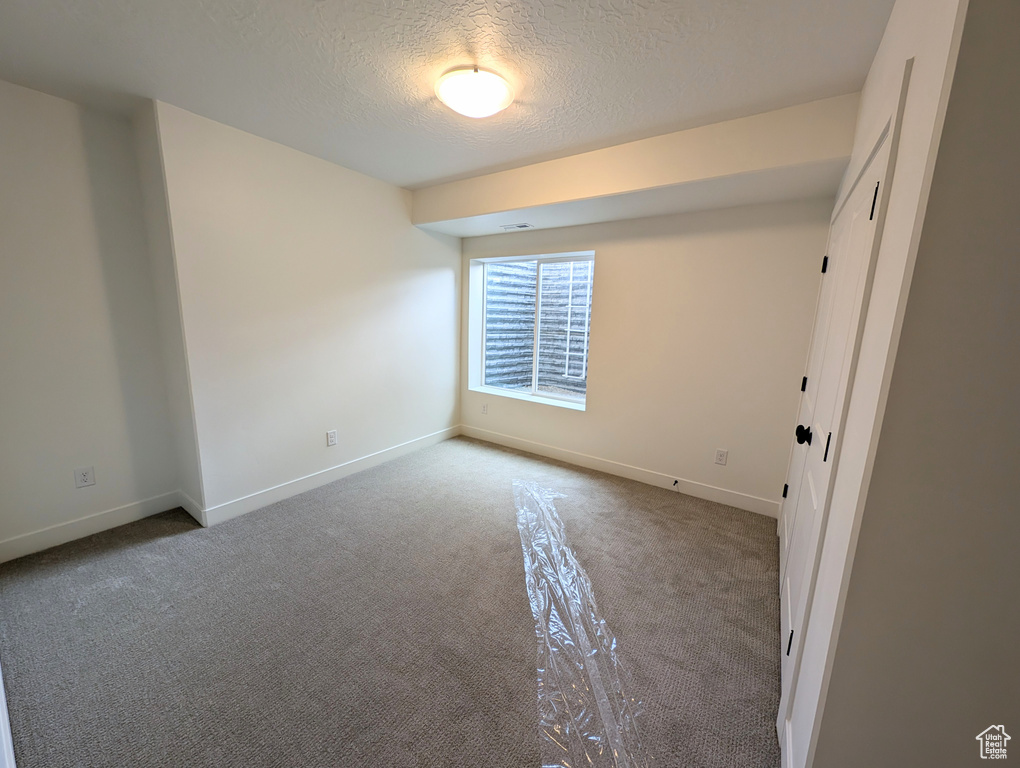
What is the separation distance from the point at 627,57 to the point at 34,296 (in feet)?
10.7

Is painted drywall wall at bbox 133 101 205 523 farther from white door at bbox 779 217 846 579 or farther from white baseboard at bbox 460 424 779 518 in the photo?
white door at bbox 779 217 846 579

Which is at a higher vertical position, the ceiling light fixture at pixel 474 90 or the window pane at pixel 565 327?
the ceiling light fixture at pixel 474 90

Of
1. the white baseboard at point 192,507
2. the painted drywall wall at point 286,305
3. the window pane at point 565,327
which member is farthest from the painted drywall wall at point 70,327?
the window pane at point 565,327

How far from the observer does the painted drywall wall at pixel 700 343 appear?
8.27 ft

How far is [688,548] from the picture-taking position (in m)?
2.34

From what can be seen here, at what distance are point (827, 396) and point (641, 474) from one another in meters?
1.87

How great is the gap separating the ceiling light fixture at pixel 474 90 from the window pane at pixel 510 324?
2.15m

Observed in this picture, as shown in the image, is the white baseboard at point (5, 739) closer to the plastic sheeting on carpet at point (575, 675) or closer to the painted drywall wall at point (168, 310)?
the painted drywall wall at point (168, 310)

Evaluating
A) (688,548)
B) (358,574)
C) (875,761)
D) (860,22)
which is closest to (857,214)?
(860,22)

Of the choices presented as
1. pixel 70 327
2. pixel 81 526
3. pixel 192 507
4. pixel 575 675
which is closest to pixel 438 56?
pixel 70 327

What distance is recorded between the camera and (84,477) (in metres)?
2.30

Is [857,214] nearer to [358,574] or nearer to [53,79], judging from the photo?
[358,574]

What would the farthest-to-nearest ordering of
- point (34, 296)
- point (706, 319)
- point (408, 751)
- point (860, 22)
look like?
point (706, 319) → point (34, 296) → point (860, 22) → point (408, 751)
